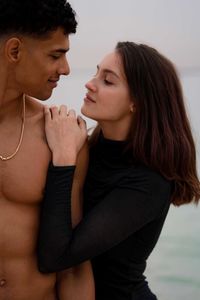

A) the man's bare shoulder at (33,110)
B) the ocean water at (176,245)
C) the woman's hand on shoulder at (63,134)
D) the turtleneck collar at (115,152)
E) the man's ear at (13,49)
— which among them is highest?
the man's ear at (13,49)

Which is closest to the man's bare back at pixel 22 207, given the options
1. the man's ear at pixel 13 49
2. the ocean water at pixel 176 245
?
the man's ear at pixel 13 49

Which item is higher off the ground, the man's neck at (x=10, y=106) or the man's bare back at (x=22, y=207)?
the man's neck at (x=10, y=106)

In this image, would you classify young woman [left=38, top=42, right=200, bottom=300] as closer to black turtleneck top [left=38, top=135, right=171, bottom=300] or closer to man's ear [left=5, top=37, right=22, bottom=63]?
black turtleneck top [left=38, top=135, right=171, bottom=300]

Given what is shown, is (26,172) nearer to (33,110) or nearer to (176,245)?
(33,110)

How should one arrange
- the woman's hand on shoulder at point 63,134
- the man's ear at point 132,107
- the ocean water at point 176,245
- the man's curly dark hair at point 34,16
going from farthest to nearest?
1. the ocean water at point 176,245
2. the man's ear at point 132,107
3. the woman's hand on shoulder at point 63,134
4. the man's curly dark hair at point 34,16

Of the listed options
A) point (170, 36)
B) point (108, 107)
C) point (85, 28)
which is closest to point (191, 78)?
point (170, 36)

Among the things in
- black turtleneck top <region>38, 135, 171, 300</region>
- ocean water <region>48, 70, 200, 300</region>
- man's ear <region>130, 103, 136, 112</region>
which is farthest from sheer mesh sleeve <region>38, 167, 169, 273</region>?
ocean water <region>48, 70, 200, 300</region>

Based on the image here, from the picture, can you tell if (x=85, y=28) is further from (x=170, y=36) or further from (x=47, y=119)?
(x=47, y=119)

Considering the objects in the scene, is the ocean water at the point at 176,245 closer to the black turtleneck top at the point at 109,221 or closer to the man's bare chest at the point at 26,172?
the black turtleneck top at the point at 109,221

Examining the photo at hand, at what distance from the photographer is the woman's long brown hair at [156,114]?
138 centimetres

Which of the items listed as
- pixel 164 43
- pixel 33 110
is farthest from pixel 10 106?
pixel 164 43

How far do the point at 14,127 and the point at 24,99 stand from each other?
3.2 inches

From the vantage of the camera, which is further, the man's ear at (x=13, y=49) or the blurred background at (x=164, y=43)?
the blurred background at (x=164, y=43)

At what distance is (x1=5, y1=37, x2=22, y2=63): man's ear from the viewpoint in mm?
1235
